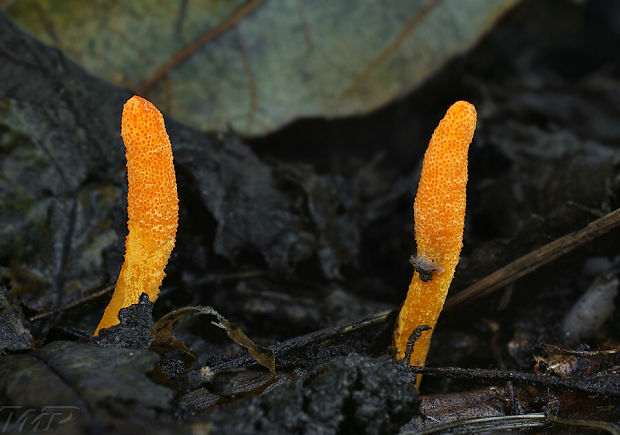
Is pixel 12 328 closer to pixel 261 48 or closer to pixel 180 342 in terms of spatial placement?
pixel 180 342

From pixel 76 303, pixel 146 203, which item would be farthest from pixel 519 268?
pixel 76 303

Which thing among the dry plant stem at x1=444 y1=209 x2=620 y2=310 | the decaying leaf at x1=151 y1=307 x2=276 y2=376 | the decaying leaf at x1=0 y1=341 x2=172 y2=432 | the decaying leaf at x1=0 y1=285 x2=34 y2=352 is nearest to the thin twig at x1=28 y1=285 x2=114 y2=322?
the decaying leaf at x1=0 y1=285 x2=34 y2=352

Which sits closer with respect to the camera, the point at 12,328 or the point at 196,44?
the point at 12,328

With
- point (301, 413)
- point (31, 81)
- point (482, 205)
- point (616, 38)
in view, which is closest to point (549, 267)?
point (482, 205)

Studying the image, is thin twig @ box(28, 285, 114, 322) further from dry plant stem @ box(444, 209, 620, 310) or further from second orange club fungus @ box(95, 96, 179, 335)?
dry plant stem @ box(444, 209, 620, 310)
